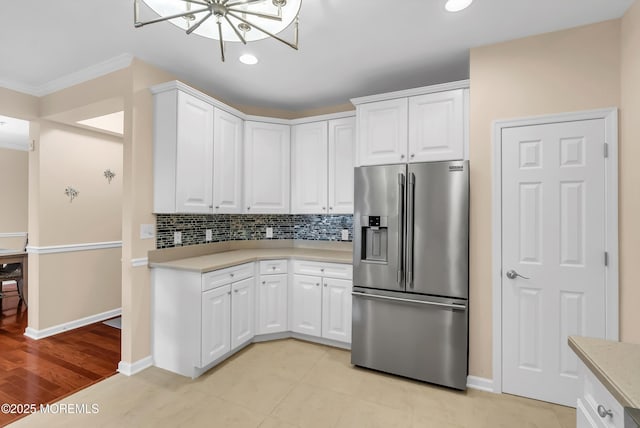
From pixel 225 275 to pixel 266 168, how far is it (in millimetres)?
1278

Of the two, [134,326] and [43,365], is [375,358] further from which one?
[43,365]

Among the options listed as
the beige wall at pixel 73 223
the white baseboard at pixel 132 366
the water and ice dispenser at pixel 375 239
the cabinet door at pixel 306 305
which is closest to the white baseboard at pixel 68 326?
the beige wall at pixel 73 223

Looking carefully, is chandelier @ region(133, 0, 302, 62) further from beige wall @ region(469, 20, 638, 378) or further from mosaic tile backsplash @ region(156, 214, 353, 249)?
mosaic tile backsplash @ region(156, 214, 353, 249)

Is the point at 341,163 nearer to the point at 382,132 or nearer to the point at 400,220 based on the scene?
the point at 382,132

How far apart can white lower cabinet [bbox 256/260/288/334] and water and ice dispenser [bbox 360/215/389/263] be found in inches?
37.7

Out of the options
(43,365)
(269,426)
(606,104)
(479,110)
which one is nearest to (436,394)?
(269,426)

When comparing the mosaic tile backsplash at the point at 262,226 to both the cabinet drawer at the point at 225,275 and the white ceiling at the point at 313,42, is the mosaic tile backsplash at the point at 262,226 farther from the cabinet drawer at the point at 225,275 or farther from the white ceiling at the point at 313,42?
the white ceiling at the point at 313,42

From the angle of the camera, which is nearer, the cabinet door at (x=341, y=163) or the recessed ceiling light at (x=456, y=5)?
the recessed ceiling light at (x=456, y=5)

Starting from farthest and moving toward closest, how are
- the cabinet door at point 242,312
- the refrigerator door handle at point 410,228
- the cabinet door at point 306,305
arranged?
the cabinet door at point 306,305, the cabinet door at point 242,312, the refrigerator door handle at point 410,228

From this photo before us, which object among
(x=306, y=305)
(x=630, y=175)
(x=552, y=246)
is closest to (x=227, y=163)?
(x=306, y=305)

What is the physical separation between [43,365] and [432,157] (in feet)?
12.2

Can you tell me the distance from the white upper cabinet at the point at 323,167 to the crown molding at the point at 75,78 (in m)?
1.67

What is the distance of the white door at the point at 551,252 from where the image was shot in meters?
2.01

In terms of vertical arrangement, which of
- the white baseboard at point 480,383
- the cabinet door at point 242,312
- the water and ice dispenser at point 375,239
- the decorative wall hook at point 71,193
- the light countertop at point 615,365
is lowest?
the white baseboard at point 480,383
